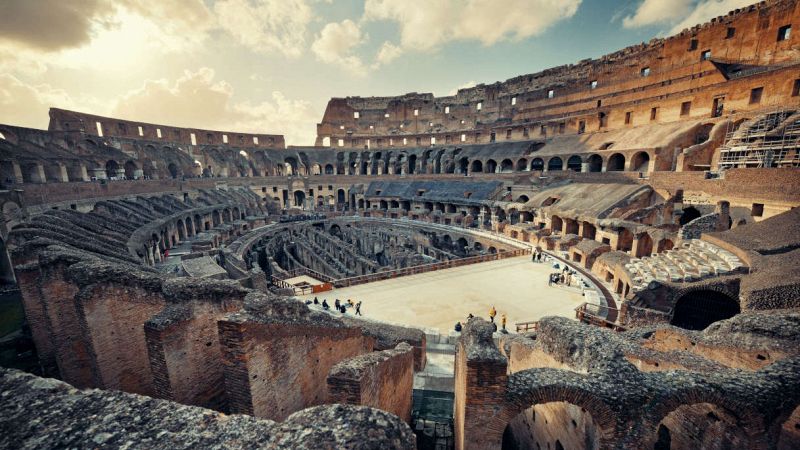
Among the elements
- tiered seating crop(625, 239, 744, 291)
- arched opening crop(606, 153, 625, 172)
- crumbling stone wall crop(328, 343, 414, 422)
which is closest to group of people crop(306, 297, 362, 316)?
crumbling stone wall crop(328, 343, 414, 422)

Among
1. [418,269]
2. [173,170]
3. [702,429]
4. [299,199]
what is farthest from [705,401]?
[173,170]

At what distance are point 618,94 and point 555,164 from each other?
986 cm

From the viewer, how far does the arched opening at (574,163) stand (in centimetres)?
3117

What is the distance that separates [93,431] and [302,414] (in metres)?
1.69

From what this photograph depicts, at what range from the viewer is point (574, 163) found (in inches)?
1246

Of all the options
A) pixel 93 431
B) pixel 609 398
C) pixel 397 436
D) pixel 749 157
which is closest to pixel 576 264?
pixel 749 157

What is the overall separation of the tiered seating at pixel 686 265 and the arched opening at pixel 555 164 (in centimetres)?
2021

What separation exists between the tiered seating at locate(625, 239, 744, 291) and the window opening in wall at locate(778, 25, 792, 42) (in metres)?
23.8

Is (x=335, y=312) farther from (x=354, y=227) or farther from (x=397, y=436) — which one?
(x=354, y=227)

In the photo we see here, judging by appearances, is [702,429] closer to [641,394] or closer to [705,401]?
[705,401]

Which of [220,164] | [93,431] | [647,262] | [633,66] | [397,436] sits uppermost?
[633,66]

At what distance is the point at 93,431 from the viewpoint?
2.53 meters

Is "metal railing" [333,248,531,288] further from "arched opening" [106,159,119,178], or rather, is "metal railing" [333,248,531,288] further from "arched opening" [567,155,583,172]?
"arched opening" [106,159,119,178]

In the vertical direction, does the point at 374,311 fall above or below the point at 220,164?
below
